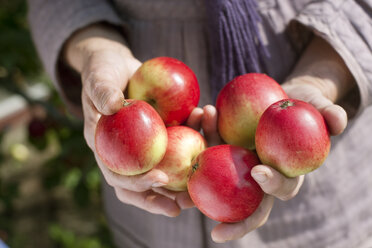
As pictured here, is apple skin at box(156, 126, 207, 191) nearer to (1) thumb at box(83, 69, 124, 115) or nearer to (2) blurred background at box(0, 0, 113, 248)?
(1) thumb at box(83, 69, 124, 115)

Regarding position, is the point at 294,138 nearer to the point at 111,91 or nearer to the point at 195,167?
the point at 195,167

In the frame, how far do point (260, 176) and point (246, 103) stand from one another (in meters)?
0.24

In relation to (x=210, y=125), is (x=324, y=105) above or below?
above

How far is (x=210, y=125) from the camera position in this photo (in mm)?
1010

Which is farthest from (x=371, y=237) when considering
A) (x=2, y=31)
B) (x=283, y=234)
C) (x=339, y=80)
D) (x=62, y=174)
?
(x=2, y=31)

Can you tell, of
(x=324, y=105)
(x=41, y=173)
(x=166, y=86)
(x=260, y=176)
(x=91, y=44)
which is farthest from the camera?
(x=41, y=173)

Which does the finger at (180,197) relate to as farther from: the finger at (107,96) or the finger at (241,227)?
the finger at (107,96)

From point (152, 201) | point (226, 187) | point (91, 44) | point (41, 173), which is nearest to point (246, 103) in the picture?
point (226, 187)

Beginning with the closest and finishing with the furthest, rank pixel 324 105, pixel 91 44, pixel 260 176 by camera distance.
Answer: pixel 260 176 → pixel 324 105 → pixel 91 44

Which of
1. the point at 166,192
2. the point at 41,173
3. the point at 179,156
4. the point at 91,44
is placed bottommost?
the point at 41,173

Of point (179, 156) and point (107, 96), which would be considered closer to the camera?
point (107, 96)

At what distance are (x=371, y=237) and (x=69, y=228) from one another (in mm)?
1656

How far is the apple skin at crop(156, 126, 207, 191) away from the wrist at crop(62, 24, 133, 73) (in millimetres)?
294

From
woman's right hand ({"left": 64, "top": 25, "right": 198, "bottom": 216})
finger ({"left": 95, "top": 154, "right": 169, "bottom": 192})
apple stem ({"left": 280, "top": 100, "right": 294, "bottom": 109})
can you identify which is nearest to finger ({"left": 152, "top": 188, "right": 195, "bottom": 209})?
woman's right hand ({"left": 64, "top": 25, "right": 198, "bottom": 216})
